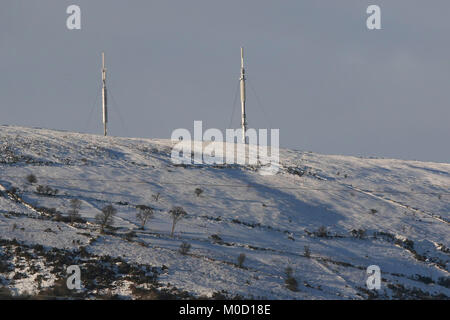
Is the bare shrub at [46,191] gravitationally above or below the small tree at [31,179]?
below

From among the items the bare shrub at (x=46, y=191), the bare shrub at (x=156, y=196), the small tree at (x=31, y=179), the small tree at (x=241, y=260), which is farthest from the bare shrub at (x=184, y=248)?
the small tree at (x=31, y=179)

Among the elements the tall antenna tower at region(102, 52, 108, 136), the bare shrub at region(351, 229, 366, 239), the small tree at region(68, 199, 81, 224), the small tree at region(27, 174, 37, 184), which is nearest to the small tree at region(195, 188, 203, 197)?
the small tree at region(68, 199, 81, 224)

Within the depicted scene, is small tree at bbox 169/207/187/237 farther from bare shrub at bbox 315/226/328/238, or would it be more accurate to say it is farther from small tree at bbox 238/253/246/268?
bare shrub at bbox 315/226/328/238

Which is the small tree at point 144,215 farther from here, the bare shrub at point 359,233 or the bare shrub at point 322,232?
A: the bare shrub at point 359,233

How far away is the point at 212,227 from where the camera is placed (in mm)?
40781

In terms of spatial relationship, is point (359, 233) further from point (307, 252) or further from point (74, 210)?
point (74, 210)

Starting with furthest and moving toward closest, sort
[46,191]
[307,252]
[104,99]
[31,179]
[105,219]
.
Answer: [104,99] < [31,179] < [46,191] < [307,252] < [105,219]

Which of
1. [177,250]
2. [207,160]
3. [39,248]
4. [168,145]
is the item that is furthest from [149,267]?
[168,145]

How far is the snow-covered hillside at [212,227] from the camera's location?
29.6 meters

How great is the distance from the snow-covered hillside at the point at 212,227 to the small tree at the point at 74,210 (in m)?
0.55

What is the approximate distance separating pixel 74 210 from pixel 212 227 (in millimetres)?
10775

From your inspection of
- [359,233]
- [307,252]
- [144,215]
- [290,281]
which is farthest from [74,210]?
[359,233]

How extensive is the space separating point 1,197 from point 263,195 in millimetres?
24533

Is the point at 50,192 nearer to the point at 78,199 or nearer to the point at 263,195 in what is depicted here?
the point at 78,199
